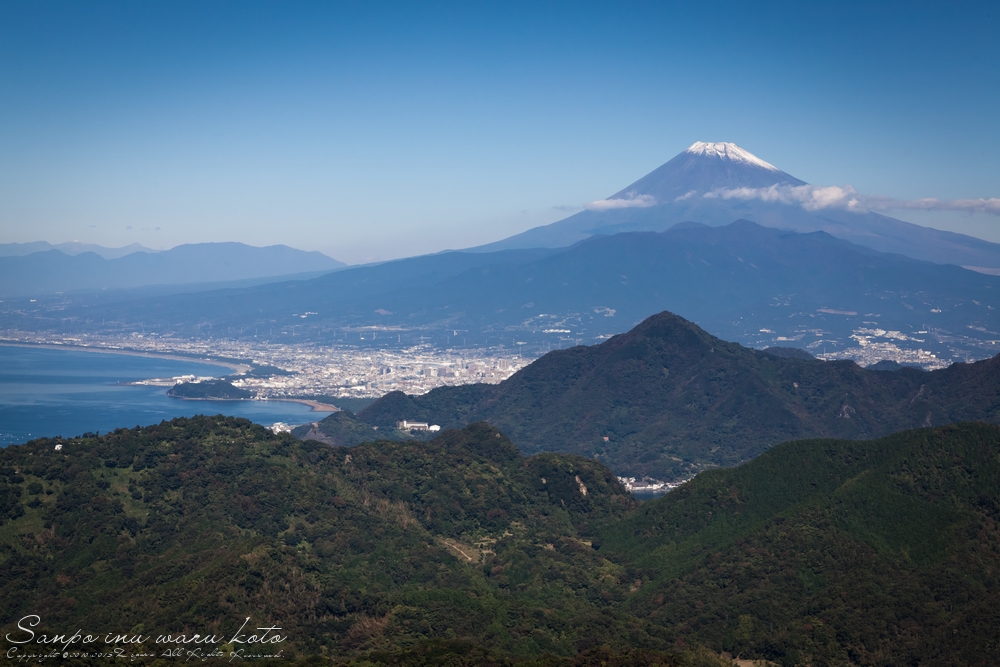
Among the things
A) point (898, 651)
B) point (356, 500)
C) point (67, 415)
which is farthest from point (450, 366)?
point (898, 651)

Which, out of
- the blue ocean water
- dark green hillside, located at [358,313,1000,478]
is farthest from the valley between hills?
the blue ocean water

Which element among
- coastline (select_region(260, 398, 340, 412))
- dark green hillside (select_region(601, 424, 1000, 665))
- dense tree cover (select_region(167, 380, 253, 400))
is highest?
dark green hillside (select_region(601, 424, 1000, 665))

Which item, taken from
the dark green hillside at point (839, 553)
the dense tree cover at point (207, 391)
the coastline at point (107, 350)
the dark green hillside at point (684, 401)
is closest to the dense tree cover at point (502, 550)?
the dark green hillside at point (839, 553)

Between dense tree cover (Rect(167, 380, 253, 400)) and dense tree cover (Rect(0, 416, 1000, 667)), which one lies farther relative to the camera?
dense tree cover (Rect(167, 380, 253, 400))

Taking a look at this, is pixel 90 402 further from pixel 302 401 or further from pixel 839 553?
pixel 839 553

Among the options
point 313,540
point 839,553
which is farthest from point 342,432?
point 839,553

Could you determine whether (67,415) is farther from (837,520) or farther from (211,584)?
(837,520)

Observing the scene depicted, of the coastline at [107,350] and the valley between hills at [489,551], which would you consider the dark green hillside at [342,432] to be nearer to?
the valley between hills at [489,551]

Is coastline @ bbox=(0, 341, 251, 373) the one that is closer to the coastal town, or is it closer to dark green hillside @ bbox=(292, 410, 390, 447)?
the coastal town
